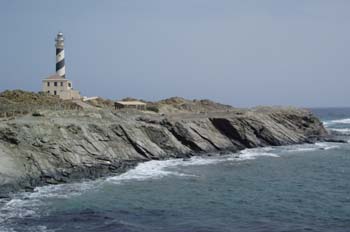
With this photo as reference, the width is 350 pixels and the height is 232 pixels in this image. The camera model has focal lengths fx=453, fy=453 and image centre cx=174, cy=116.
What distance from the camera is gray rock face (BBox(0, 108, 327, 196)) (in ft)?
119


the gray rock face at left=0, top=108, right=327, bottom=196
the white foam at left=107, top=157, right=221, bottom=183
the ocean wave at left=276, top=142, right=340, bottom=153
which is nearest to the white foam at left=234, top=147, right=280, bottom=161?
the gray rock face at left=0, top=108, right=327, bottom=196

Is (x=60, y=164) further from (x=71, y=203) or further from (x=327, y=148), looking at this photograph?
(x=327, y=148)

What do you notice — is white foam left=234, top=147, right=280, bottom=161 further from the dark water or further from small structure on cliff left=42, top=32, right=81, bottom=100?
small structure on cliff left=42, top=32, right=81, bottom=100

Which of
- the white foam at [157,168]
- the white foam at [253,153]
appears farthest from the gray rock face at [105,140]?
the white foam at [253,153]

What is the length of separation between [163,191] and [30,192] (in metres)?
9.31

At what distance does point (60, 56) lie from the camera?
260ft

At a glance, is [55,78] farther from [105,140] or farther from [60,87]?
[105,140]

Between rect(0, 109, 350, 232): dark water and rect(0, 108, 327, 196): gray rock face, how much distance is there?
2.79 metres

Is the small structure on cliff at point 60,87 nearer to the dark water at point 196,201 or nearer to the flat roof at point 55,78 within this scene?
the flat roof at point 55,78

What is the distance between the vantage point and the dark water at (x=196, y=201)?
78.6ft

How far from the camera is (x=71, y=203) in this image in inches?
1118

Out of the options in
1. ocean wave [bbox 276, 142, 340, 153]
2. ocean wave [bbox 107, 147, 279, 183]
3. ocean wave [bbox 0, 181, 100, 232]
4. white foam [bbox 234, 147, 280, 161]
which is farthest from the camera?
ocean wave [bbox 276, 142, 340, 153]

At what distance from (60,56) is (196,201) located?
186ft

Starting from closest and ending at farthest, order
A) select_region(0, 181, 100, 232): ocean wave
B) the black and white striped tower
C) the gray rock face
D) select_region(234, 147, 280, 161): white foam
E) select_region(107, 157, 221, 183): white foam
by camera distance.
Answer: select_region(0, 181, 100, 232): ocean wave, the gray rock face, select_region(107, 157, 221, 183): white foam, select_region(234, 147, 280, 161): white foam, the black and white striped tower
